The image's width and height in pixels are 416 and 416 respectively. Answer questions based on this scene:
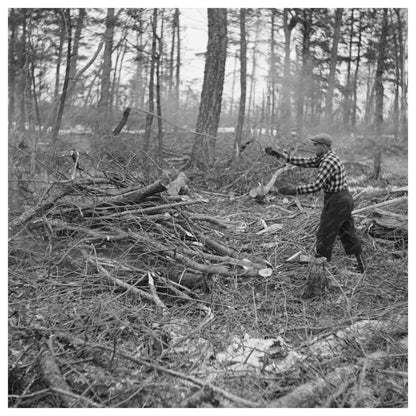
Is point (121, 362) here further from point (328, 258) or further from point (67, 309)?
point (328, 258)

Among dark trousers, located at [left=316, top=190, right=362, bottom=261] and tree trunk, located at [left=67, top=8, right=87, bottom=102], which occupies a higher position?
tree trunk, located at [left=67, top=8, right=87, bottom=102]

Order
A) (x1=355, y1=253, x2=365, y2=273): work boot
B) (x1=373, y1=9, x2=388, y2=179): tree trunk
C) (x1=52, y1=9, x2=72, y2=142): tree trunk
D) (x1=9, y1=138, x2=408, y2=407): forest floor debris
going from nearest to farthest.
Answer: (x1=9, y1=138, x2=408, y2=407): forest floor debris → (x1=355, y1=253, x2=365, y2=273): work boot → (x1=52, y1=9, x2=72, y2=142): tree trunk → (x1=373, y1=9, x2=388, y2=179): tree trunk

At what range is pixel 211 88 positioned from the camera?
891cm

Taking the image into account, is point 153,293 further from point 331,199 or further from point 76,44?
point 76,44

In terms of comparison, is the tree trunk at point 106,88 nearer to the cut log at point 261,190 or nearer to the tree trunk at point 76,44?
the tree trunk at point 76,44

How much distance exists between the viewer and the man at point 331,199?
4.39 metres

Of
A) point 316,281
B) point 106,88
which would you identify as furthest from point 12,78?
point 106,88

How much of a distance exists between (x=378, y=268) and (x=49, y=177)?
4.36m

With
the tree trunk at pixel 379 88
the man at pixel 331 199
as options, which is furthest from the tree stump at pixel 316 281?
the tree trunk at pixel 379 88

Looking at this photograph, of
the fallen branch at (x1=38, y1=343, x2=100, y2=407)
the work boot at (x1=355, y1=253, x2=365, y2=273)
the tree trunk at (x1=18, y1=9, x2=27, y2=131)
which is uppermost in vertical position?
the tree trunk at (x1=18, y1=9, x2=27, y2=131)

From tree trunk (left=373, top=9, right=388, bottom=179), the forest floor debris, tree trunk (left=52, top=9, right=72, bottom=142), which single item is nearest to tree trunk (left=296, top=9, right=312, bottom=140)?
tree trunk (left=373, top=9, right=388, bottom=179)

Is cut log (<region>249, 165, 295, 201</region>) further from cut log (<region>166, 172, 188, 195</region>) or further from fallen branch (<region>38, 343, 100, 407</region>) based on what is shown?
fallen branch (<region>38, 343, 100, 407</region>)

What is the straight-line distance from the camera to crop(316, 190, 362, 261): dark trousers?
4.43m

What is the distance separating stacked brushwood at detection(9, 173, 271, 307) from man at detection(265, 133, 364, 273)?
79cm
